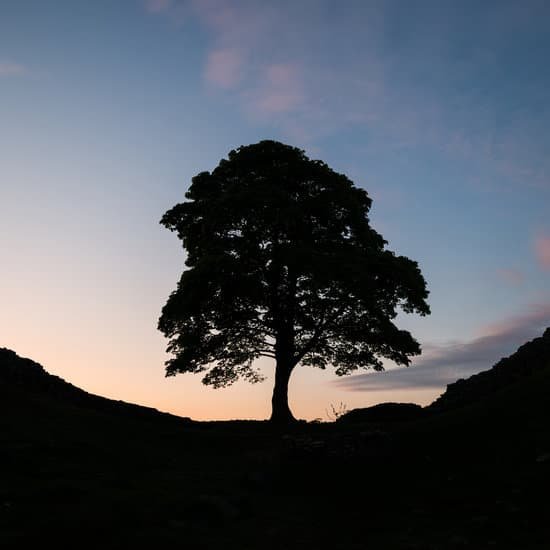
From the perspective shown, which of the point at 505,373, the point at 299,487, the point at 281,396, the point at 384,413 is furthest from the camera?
the point at 281,396

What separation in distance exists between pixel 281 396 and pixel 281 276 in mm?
6310

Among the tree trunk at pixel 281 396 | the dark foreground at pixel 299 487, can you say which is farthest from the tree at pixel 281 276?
the dark foreground at pixel 299 487

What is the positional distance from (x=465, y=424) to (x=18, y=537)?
1245cm

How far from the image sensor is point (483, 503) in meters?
10.6

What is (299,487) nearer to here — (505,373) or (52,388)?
(505,373)

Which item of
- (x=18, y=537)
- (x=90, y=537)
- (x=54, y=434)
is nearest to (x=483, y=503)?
(x=90, y=537)

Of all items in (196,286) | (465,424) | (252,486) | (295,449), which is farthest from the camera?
(196,286)

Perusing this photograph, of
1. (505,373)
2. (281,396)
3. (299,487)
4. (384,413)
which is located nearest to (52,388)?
(281,396)

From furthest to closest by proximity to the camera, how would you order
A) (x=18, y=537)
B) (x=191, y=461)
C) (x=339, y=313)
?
(x=339, y=313) → (x=191, y=461) → (x=18, y=537)

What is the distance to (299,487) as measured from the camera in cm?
1330

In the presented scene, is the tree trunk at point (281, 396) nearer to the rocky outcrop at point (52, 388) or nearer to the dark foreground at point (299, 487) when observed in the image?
the rocky outcrop at point (52, 388)

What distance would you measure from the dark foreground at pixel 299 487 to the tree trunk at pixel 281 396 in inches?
339

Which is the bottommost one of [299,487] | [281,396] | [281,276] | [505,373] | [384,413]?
[299,487]

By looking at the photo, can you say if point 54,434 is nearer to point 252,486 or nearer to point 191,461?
point 191,461
